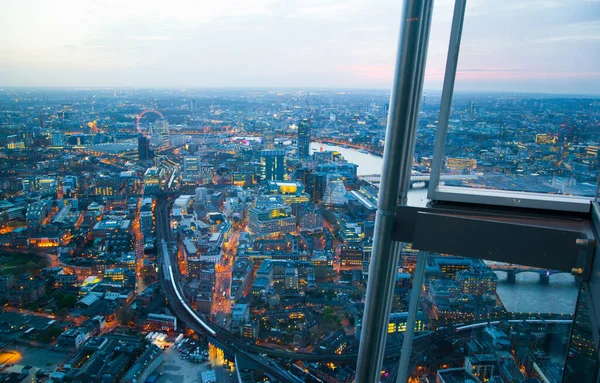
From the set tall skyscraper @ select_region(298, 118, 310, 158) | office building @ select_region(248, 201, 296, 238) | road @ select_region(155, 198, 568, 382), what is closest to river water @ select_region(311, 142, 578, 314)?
road @ select_region(155, 198, 568, 382)

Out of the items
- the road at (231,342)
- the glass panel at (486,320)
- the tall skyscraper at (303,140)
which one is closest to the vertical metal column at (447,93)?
the glass panel at (486,320)

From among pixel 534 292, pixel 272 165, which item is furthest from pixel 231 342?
pixel 272 165

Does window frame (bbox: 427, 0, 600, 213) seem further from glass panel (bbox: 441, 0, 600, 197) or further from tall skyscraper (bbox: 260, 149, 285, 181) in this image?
tall skyscraper (bbox: 260, 149, 285, 181)

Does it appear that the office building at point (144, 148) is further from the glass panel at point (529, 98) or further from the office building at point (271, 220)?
the glass panel at point (529, 98)

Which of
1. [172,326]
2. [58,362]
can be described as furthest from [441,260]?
[172,326]

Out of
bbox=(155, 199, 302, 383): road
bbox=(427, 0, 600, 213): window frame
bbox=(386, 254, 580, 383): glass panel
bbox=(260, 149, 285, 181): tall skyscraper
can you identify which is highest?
bbox=(427, 0, 600, 213): window frame

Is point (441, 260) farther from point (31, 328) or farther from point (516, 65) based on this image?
point (31, 328)
